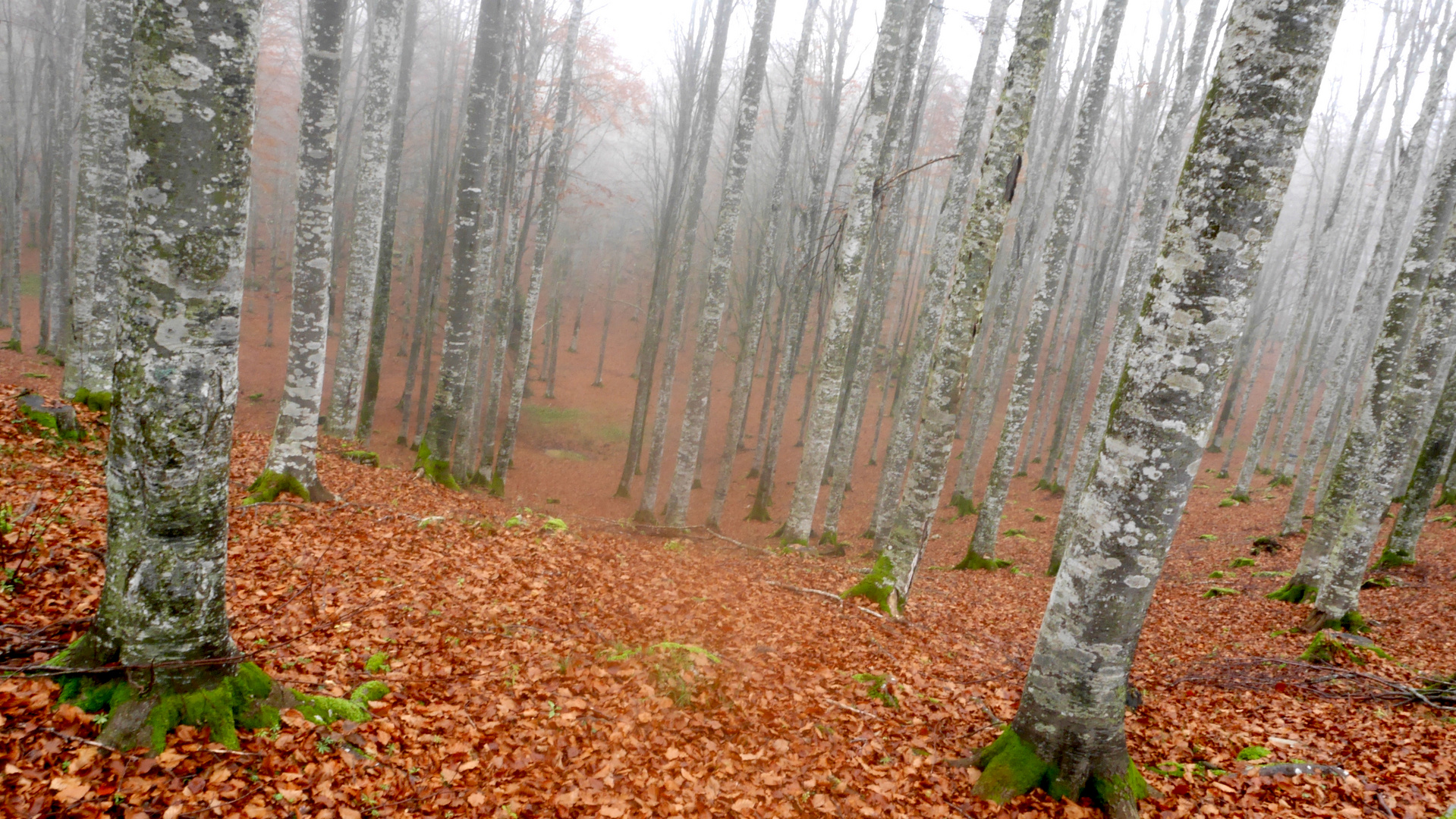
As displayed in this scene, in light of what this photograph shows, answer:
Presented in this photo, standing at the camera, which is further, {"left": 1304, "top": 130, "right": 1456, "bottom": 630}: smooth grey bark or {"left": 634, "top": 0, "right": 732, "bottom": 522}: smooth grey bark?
{"left": 634, "top": 0, "right": 732, "bottom": 522}: smooth grey bark

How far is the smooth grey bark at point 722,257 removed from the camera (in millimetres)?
10945

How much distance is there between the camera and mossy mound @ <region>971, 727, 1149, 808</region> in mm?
3607

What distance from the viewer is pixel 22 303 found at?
88.6 feet

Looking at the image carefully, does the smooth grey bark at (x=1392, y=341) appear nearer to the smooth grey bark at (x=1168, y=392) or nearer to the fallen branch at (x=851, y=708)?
the smooth grey bark at (x=1168, y=392)

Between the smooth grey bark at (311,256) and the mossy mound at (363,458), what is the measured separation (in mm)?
3004

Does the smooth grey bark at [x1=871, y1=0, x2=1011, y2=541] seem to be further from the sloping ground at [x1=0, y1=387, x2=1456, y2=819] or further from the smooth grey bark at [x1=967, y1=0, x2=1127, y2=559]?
the sloping ground at [x1=0, y1=387, x2=1456, y2=819]

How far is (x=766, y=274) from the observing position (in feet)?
51.4

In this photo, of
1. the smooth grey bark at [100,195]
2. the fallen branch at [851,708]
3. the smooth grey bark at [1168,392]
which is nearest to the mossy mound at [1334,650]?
the smooth grey bark at [1168,392]

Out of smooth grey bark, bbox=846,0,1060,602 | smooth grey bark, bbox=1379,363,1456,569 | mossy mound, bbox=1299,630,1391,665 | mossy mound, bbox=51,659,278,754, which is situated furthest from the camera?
smooth grey bark, bbox=1379,363,1456,569

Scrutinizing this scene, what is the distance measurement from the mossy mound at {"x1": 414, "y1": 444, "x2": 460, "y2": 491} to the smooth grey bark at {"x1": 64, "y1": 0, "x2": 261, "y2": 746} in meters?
7.71

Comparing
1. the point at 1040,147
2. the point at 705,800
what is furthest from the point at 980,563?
the point at 1040,147

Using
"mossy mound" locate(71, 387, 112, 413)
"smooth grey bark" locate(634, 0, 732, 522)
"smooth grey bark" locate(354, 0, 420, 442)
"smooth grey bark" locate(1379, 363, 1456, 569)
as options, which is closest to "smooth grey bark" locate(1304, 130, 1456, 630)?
"smooth grey bark" locate(1379, 363, 1456, 569)

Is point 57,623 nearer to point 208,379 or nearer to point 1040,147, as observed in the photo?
point 208,379

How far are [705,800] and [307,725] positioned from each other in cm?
220
